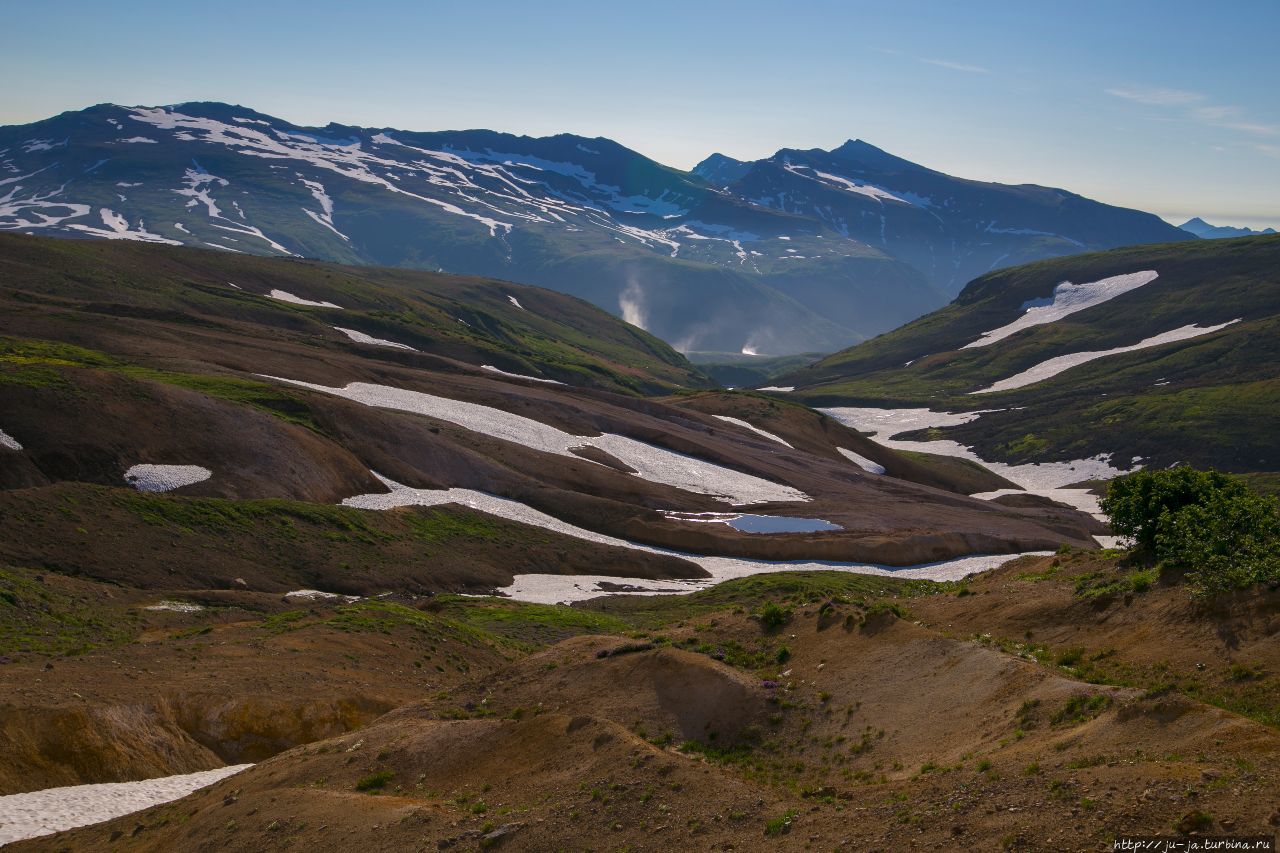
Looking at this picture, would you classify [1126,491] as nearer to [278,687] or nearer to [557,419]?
[278,687]

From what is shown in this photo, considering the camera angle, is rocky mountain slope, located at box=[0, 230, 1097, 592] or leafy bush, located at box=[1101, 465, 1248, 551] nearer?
leafy bush, located at box=[1101, 465, 1248, 551]

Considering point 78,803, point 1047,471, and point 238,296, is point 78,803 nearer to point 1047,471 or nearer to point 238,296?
point 238,296

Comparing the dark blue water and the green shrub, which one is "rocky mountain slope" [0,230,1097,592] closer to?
the dark blue water

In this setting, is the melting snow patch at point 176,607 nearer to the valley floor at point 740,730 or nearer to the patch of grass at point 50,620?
the patch of grass at point 50,620

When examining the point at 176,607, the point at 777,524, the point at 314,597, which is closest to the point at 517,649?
the point at 314,597

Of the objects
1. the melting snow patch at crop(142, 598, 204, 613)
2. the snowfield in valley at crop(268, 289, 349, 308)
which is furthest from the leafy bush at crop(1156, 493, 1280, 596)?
the snowfield in valley at crop(268, 289, 349, 308)

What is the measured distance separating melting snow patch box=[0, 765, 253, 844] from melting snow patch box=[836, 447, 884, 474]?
338 ft

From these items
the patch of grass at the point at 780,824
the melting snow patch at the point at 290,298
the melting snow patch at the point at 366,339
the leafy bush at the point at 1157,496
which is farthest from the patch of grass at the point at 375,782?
the melting snow patch at the point at 290,298

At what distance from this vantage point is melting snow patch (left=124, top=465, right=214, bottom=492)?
182 feet

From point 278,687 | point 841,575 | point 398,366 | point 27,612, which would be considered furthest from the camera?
point 398,366

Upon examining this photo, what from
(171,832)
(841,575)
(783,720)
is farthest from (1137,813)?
(841,575)

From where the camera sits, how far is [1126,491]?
1145 inches

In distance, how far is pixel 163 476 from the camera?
186 ft

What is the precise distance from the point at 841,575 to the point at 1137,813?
51737 millimetres
